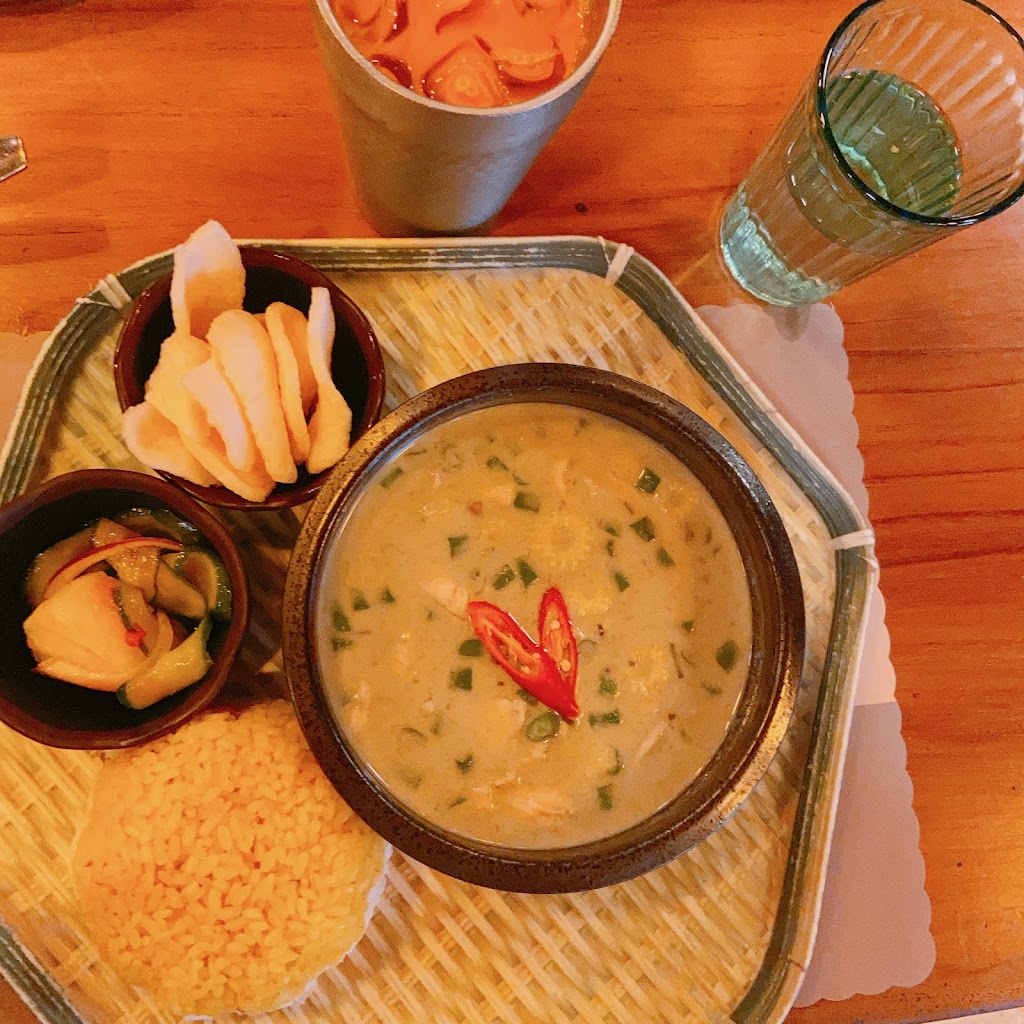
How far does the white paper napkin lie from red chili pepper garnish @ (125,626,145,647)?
37.3 inches

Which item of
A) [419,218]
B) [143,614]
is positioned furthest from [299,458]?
[419,218]

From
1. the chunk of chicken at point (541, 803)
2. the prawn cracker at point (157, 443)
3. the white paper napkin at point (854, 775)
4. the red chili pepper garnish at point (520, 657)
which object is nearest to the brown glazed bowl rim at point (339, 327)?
the prawn cracker at point (157, 443)

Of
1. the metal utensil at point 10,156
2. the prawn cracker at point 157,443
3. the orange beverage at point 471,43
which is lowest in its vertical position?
the prawn cracker at point 157,443

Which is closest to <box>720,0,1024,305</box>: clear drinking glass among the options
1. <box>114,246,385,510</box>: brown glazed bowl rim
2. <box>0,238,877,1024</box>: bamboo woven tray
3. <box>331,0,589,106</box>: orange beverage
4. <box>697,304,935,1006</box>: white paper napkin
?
<box>697,304,935,1006</box>: white paper napkin

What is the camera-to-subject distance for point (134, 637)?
1139 millimetres

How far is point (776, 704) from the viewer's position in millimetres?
→ 1113

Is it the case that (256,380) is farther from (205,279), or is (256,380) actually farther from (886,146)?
(886,146)

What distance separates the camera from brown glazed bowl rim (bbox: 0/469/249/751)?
3.62 feet

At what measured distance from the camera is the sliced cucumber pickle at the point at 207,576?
117 centimetres

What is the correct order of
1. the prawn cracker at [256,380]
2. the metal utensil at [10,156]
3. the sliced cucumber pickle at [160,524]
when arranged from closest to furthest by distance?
the prawn cracker at [256,380]
the sliced cucumber pickle at [160,524]
the metal utensil at [10,156]

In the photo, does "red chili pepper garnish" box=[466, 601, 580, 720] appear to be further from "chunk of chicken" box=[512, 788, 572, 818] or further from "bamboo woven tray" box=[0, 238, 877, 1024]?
"bamboo woven tray" box=[0, 238, 877, 1024]

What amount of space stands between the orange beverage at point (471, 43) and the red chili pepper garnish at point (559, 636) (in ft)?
1.93

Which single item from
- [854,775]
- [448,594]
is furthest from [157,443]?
[854,775]

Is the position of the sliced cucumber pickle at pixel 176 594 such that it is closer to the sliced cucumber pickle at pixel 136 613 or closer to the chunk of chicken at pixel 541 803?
the sliced cucumber pickle at pixel 136 613
